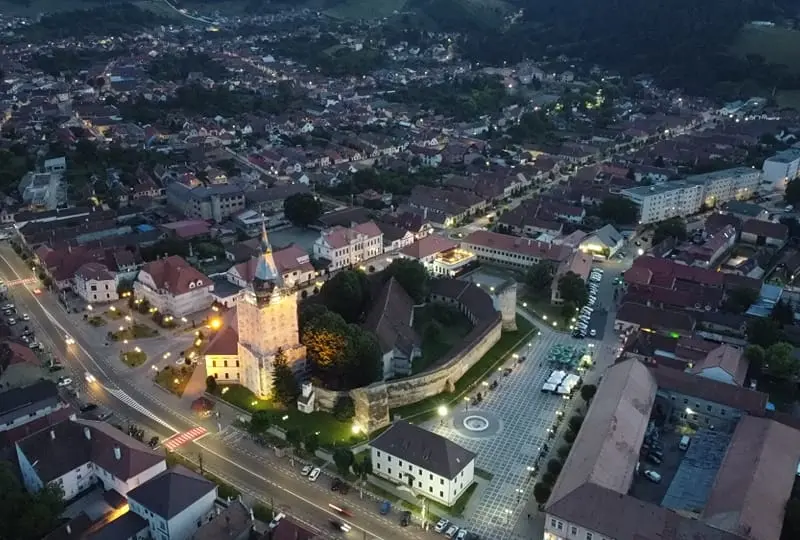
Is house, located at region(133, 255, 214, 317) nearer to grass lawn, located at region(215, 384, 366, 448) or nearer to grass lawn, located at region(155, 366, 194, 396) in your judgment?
grass lawn, located at region(155, 366, 194, 396)

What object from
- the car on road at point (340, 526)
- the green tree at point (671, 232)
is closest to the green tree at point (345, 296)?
the car on road at point (340, 526)

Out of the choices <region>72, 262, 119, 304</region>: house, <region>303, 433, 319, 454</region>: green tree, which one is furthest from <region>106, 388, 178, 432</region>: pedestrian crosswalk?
<region>72, 262, 119, 304</region>: house

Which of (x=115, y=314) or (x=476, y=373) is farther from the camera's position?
(x=115, y=314)

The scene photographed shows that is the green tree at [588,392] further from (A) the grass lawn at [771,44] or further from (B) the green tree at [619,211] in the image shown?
(A) the grass lawn at [771,44]

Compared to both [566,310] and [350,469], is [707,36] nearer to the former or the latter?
[566,310]

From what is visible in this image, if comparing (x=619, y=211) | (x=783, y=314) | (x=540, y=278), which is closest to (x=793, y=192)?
(x=619, y=211)

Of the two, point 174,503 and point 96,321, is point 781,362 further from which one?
point 96,321

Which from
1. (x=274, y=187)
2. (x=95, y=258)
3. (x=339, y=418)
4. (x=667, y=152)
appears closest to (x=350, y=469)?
(x=339, y=418)
